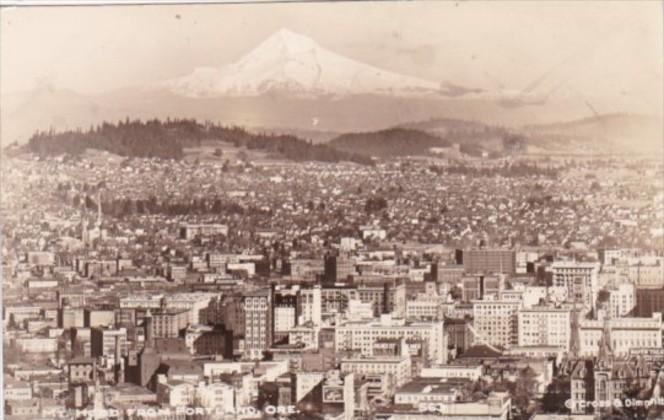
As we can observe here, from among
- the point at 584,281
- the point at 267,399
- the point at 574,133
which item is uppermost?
the point at 574,133

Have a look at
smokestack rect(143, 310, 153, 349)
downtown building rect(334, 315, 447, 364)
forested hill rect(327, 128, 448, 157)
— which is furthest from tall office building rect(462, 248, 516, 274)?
smokestack rect(143, 310, 153, 349)

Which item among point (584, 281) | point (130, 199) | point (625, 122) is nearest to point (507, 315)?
point (584, 281)

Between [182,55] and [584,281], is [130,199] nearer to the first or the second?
[182,55]

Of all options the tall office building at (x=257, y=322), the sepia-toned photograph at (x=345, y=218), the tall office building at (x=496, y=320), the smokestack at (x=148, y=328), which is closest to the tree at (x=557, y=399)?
the sepia-toned photograph at (x=345, y=218)

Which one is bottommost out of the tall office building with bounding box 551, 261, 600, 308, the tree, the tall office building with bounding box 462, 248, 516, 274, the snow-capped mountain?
the tree

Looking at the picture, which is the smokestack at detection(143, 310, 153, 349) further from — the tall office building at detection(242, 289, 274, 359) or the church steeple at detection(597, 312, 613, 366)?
the church steeple at detection(597, 312, 613, 366)

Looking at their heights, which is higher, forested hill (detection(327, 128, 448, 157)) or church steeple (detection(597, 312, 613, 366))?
forested hill (detection(327, 128, 448, 157))

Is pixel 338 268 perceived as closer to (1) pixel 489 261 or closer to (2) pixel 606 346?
(1) pixel 489 261
